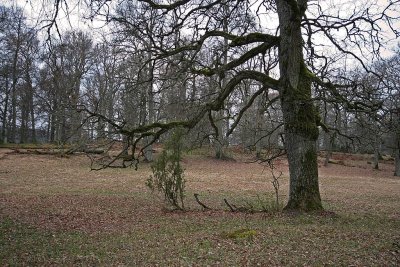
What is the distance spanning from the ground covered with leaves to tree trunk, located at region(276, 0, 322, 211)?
1.81 ft

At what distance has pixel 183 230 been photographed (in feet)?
29.0

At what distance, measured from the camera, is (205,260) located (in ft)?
20.4

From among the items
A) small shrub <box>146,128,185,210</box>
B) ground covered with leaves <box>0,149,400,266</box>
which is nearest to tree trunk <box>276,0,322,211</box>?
ground covered with leaves <box>0,149,400,266</box>

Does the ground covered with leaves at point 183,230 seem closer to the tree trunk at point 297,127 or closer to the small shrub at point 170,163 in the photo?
the tree trunk at point 297,127

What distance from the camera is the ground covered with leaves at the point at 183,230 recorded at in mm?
6341

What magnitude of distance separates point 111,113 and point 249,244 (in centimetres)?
2145

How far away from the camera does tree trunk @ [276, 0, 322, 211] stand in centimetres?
970

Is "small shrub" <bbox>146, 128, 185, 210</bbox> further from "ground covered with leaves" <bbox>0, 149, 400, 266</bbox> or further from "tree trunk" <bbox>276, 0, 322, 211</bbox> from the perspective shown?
"tree trunk" <bbox>276, 0, 322, 211</bbox>

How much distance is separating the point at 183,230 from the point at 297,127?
3.85 metres

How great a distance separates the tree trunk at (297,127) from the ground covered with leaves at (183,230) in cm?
55

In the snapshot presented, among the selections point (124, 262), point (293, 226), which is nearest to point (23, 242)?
point (124, 262)

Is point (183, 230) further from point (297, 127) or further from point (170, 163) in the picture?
point (297, 127)

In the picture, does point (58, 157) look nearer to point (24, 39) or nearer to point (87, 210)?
point (87, 210)

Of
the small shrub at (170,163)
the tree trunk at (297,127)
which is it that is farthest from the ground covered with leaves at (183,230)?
the small shrub at (170,163)
